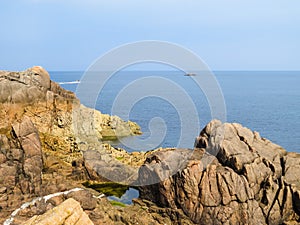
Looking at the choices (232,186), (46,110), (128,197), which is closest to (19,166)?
(128,197)

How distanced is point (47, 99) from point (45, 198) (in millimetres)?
35062

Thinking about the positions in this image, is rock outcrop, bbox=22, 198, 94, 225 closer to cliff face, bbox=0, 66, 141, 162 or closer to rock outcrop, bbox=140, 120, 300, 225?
rock outcrop, bbox=140, 120, 300, 225

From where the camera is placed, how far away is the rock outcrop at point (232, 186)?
4038cm

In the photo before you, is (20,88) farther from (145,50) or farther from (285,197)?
(285,197)

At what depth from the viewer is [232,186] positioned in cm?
4088

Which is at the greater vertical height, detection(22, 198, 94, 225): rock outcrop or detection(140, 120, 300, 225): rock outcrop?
detection(22, 198, 94, 225): rock outcrop

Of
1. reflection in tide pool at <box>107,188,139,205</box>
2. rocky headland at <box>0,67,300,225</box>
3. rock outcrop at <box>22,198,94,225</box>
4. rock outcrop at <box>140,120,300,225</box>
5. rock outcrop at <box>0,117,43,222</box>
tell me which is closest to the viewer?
rock outcrop at <box>22,198,94,225</box>

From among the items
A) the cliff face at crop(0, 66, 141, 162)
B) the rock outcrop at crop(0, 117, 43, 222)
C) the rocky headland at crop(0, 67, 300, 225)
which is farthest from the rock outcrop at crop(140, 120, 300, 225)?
the cliff face at crop(0, 66, 141, 162)

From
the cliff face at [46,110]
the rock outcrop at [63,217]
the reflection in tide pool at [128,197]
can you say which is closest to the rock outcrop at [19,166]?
the reflection in tide pool at [128,197]

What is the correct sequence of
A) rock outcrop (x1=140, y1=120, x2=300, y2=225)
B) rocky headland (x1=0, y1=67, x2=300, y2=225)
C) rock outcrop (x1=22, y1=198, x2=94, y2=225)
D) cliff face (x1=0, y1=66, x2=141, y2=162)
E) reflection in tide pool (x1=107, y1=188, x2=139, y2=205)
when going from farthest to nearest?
1. cliff face (x1=0, y1=66, x2=141, y2=162)
2. reflection in tide pool (x1=107, y1=188, x2=139, y2=205)
3. rock outcrop (x1=140, y1=120, x2=300, y2=225)
4. rocky headland (x1=0, y1=67, x2=300, y2=225)
5. rock outcrop (x1=22, y1=198, x2=94, y2=225)

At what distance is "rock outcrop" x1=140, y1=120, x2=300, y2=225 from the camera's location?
4038cm

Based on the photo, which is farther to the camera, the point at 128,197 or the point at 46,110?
the point at 46,110

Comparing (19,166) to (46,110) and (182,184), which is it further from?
(46,110)

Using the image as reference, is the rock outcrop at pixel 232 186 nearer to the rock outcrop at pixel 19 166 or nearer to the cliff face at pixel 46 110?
the rock outcrop at pixel 19 166
